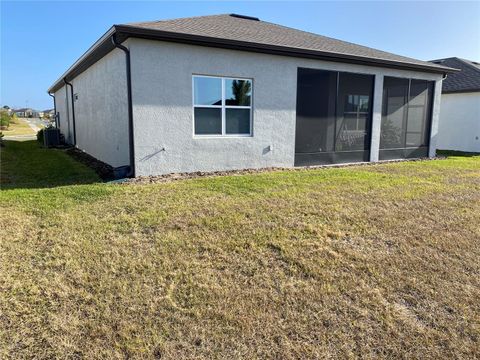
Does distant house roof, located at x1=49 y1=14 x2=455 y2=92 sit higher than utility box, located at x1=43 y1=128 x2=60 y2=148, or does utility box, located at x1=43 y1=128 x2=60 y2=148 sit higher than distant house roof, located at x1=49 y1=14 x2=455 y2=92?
distant house roof, located at x1=49 y1=14 x2=455 y2=92

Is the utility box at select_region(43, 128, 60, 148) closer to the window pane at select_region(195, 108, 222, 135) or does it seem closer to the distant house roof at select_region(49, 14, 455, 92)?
the distant house roof at select_region(49, 14, 455, 92)

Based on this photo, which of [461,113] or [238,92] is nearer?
[238,92]

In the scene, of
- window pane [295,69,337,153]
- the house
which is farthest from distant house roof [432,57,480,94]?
window pane [295,69,337,153]

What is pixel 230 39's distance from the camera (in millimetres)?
8547

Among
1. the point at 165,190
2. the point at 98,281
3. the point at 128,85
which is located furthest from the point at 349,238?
the point at 128,85

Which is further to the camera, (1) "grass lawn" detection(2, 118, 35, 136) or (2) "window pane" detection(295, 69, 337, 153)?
(1) "grass lawn" detection(2, 118, 35, 136)

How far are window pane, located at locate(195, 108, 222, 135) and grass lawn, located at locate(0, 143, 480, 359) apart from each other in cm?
252

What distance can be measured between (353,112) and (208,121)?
5387 mm

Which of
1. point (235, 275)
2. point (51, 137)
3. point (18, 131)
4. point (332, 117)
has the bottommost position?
point (235, 275)

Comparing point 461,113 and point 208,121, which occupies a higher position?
point 461,113

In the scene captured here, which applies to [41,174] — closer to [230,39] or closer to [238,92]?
[238,92]

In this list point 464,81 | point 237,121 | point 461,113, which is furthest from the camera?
point 464,81

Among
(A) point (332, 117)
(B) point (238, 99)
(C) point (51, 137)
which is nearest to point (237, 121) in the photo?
(B) point (238, 99)

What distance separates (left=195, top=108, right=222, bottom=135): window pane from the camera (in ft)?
29.0
